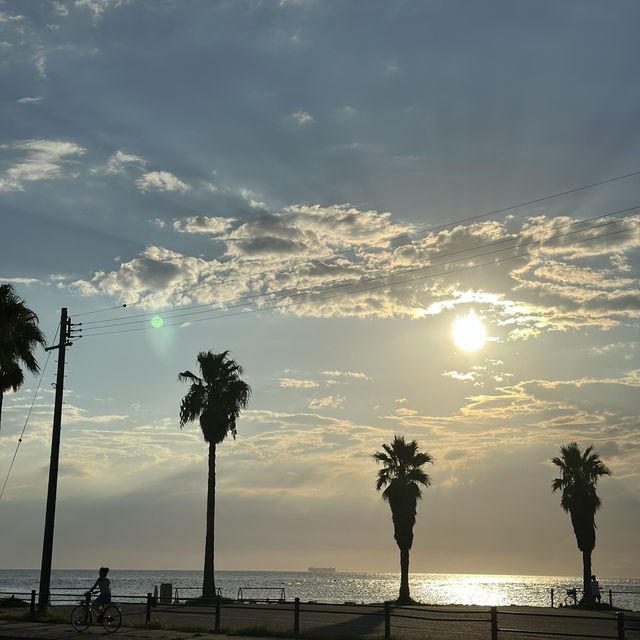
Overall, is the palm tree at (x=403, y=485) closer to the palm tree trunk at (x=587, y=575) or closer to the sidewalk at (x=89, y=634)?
the palm tree trunk at (x=587, y=575)

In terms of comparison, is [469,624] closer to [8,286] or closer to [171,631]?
[171,631]

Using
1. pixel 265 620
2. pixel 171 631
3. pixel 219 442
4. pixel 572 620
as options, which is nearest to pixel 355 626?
pixel 265 620

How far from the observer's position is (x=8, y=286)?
3903 centimetres

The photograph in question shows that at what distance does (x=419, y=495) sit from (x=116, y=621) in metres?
37.8

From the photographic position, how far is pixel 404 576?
59281 millimetres

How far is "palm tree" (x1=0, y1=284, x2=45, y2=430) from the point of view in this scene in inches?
1490

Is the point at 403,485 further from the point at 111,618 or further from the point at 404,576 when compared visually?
the point at 111,618

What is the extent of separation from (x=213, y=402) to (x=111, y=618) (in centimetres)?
3221

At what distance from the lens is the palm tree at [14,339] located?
124 feet

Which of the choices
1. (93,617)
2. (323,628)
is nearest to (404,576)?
(323,628)

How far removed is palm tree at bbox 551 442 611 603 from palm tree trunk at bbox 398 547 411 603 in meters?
13.0

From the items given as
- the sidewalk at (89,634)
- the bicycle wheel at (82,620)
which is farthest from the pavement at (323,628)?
the bicycle wheel at (82,620)

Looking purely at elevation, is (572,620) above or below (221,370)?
below

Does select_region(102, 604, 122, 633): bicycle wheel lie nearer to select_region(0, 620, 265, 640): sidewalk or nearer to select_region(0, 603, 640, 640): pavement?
select_region(0, 620, 265, 640): sidewalk
